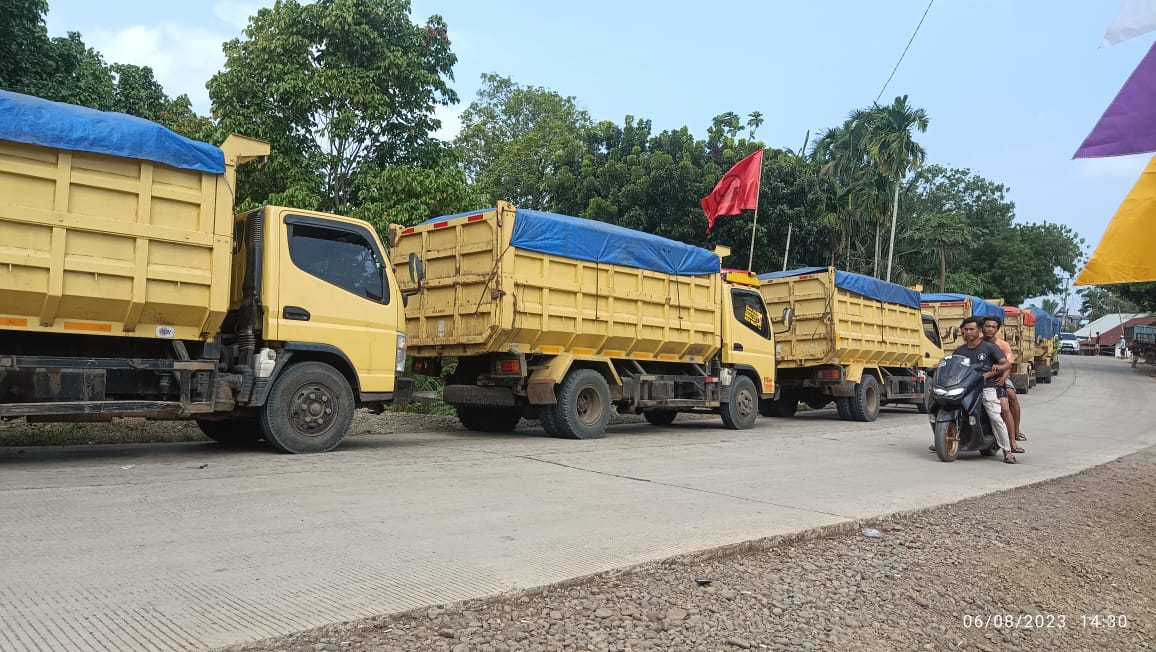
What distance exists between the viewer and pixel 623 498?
594 centimetres

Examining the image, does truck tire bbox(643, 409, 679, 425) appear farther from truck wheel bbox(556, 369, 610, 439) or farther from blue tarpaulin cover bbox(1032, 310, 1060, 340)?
blue tarpaulin cover bbox(1032, 310, 1060, 340)

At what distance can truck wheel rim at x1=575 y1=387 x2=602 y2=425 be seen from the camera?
10.6 meters

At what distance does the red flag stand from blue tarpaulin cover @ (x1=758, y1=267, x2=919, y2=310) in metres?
3.34

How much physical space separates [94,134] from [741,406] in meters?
9.80

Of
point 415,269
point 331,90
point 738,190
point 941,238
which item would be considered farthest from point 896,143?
point 415,269

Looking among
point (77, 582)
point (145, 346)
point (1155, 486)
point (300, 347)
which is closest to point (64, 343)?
point (145, 346)

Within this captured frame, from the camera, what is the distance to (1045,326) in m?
31.7

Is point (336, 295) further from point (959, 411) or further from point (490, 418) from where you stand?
point (959, 411)

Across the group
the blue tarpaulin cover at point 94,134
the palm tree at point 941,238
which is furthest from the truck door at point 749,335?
the palm tree at point 941,238

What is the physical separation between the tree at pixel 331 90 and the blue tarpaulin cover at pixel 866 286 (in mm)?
7128

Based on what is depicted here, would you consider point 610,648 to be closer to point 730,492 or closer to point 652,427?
point 730,492

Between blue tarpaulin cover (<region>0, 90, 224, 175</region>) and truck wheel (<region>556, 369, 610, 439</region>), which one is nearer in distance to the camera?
blue tarpaulin cover (<region>0, 90, 224, 175</region>)

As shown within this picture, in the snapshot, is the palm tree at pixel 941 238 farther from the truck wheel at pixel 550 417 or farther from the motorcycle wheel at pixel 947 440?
the truck wheel at pixel 550 417

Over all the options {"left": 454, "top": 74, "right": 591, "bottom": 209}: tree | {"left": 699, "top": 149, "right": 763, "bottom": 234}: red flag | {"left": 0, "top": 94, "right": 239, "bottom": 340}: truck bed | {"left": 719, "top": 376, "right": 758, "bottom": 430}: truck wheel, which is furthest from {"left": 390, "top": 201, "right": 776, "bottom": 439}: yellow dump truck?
{"left": 454, "top": 74, "right": 591, "bottom": 209}: tree
